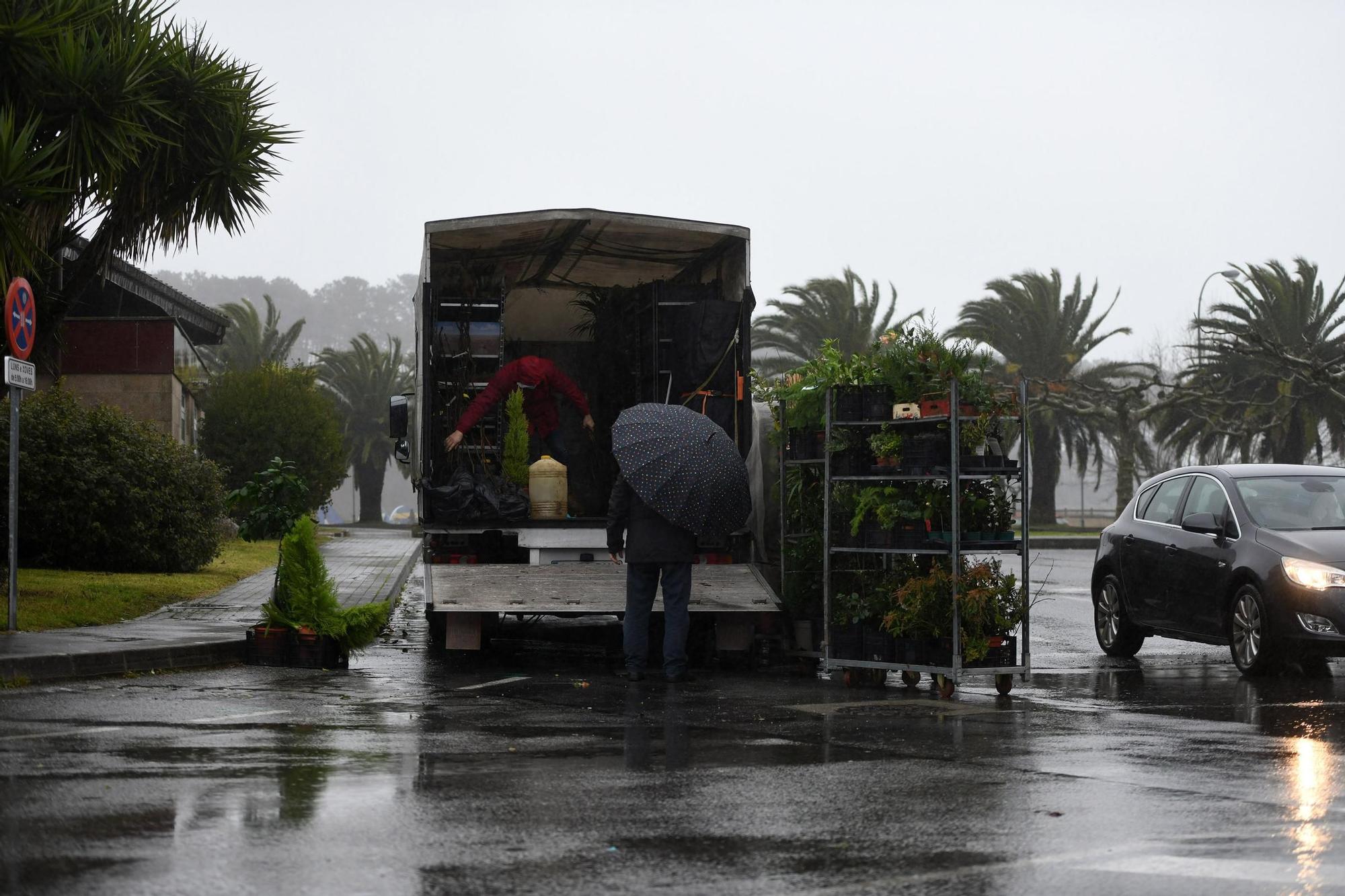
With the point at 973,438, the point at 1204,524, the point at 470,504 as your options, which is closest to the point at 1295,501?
the point at 1204,524

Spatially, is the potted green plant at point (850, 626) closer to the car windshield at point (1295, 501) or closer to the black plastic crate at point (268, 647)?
the car windshield at point (1295, 501)

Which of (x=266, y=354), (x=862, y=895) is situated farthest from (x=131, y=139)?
(x=266, y=354)

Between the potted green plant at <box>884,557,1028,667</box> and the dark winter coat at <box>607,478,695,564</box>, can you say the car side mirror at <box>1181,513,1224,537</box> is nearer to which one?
the potted green plant at <box>884,557,1028,667</box>

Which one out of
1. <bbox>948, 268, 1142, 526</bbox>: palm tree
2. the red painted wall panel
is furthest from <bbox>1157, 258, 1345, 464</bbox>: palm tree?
the red painted wall panel

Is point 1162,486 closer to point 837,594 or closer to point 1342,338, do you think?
point 837,594

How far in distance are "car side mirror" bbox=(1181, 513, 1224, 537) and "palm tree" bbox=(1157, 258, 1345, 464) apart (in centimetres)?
3390

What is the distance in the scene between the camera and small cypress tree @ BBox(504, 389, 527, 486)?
15.2 m

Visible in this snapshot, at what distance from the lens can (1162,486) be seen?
540 inches

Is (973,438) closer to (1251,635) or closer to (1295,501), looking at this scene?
(1251,635)

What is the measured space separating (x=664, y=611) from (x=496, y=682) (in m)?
1.27

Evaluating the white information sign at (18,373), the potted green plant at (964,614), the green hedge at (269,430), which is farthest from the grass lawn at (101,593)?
the green hedge at (269,430)

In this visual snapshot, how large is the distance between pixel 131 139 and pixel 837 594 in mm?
8188

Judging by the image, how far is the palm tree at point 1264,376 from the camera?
149 feet

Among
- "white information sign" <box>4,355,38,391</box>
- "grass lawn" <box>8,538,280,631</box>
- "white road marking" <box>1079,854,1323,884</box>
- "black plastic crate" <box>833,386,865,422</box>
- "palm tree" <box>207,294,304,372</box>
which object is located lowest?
"white road marking" <box>1079,854,1323,884</box>
